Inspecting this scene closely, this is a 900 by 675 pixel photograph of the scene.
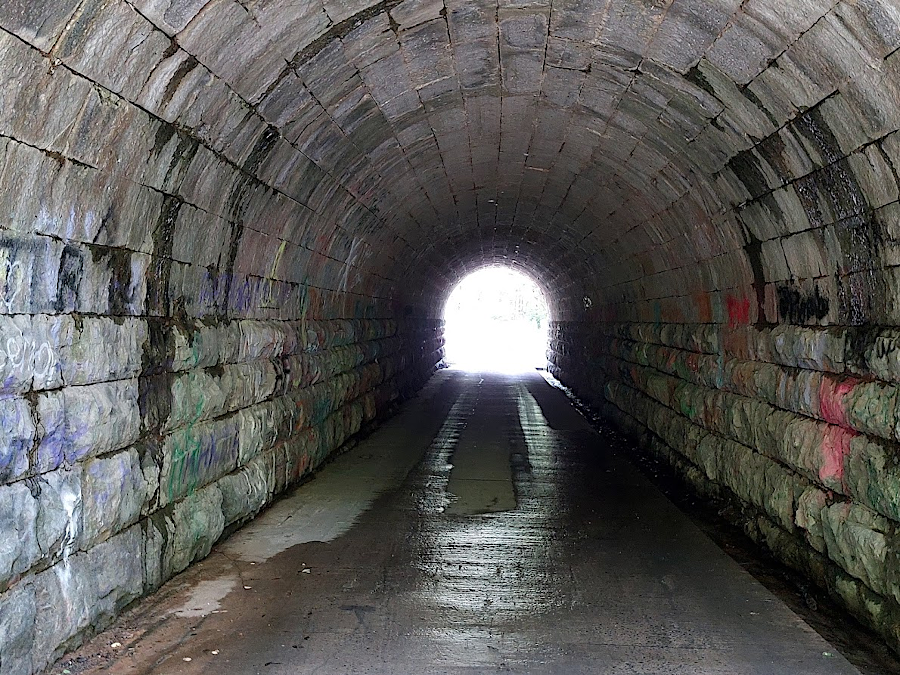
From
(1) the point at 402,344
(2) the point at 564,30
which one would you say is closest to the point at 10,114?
(2) the point at 564,30

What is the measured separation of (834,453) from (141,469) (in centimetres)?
456

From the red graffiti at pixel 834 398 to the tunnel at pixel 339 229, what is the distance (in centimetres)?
4

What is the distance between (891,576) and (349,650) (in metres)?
3.14

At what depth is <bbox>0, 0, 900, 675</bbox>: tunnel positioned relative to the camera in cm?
401

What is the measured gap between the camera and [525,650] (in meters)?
4.66

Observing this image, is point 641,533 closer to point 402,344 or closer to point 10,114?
point 10,114

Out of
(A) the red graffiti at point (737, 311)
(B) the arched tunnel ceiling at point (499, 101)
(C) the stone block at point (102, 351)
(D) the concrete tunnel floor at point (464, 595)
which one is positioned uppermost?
(B) the arched tunnel ceiling at point (499, 101)

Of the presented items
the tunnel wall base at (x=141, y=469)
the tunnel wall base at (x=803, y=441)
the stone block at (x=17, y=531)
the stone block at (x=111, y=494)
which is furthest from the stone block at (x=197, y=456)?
the tunnel wall base at (x=803, y=441)

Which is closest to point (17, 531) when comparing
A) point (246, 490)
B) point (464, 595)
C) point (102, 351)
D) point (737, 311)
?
Result: point (102, 351)

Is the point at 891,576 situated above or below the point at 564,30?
below

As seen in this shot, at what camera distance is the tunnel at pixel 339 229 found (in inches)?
158

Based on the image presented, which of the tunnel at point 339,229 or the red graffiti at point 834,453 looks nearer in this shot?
the tunnel at point 339,229

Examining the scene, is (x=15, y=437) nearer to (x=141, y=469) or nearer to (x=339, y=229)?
(x=141, y=469)

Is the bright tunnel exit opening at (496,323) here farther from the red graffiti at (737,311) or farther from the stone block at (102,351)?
the stone block at (102,351)
